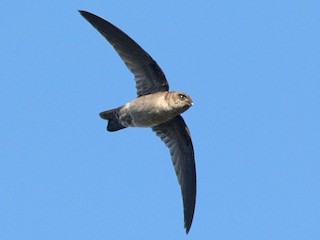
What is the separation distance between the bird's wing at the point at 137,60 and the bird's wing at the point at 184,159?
0.84 m

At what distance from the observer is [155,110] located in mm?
19156

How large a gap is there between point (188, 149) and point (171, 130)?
384 millimetres

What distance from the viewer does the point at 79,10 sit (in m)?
19.0

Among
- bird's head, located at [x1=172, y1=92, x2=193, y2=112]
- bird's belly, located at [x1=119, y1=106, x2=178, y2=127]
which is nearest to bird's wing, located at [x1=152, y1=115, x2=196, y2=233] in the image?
bird's belly, located at [x1=119, y1=106, x2=178, y2=127]

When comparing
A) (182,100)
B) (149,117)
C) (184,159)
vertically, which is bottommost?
(184,159)

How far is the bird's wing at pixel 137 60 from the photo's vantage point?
1927 cm

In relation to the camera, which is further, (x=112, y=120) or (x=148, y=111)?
(x=112, y=120)

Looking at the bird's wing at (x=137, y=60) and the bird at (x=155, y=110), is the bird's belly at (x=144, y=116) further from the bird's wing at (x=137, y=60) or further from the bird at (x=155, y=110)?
the bird's wing at (x=137, y=60)

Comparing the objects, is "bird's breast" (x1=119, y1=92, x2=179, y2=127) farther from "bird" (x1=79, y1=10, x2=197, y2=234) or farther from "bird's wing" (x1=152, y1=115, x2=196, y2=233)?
"bird's wing" (x1=152, y1=115, x2=196, y2=233)

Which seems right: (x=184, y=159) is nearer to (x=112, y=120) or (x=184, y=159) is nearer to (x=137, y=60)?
(x=112, y=120)

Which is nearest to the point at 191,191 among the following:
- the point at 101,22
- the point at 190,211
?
the point at 190,211

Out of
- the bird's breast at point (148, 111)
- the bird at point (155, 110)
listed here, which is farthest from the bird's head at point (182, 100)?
the bird's breast at point (148, 111)

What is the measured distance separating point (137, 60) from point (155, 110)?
32.9 inches

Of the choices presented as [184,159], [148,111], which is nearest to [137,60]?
[148,111]
